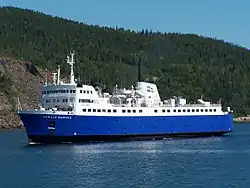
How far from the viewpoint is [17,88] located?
136750 mm

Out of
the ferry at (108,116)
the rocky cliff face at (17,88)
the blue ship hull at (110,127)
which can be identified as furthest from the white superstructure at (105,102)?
the rocky cliff face at (17,88)

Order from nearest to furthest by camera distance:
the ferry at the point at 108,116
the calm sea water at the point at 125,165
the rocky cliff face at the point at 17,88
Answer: the calm sea water at the point at 125,165 → the ferry at the point at 108,116 → the rocky cliff face at the point at 17,88

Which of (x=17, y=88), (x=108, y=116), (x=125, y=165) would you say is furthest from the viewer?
(x=17, y=88)

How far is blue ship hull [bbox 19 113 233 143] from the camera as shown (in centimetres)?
6531

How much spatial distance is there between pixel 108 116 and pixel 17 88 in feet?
234

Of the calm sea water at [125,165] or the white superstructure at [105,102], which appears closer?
the calm sea water at [125,165]

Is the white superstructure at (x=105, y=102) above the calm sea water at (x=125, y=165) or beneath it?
above

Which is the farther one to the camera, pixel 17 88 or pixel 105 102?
pixel 17 88

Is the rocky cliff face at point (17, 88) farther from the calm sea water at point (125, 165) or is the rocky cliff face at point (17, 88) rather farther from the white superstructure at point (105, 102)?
the calm sea water at point (125, 165)

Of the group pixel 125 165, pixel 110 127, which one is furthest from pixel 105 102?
pixel 125 165

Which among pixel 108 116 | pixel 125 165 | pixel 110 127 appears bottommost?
pixel 125 165

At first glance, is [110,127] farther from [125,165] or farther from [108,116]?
[125,165]

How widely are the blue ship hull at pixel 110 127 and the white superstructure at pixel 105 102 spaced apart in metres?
0.70

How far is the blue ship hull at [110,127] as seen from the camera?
65.3m
